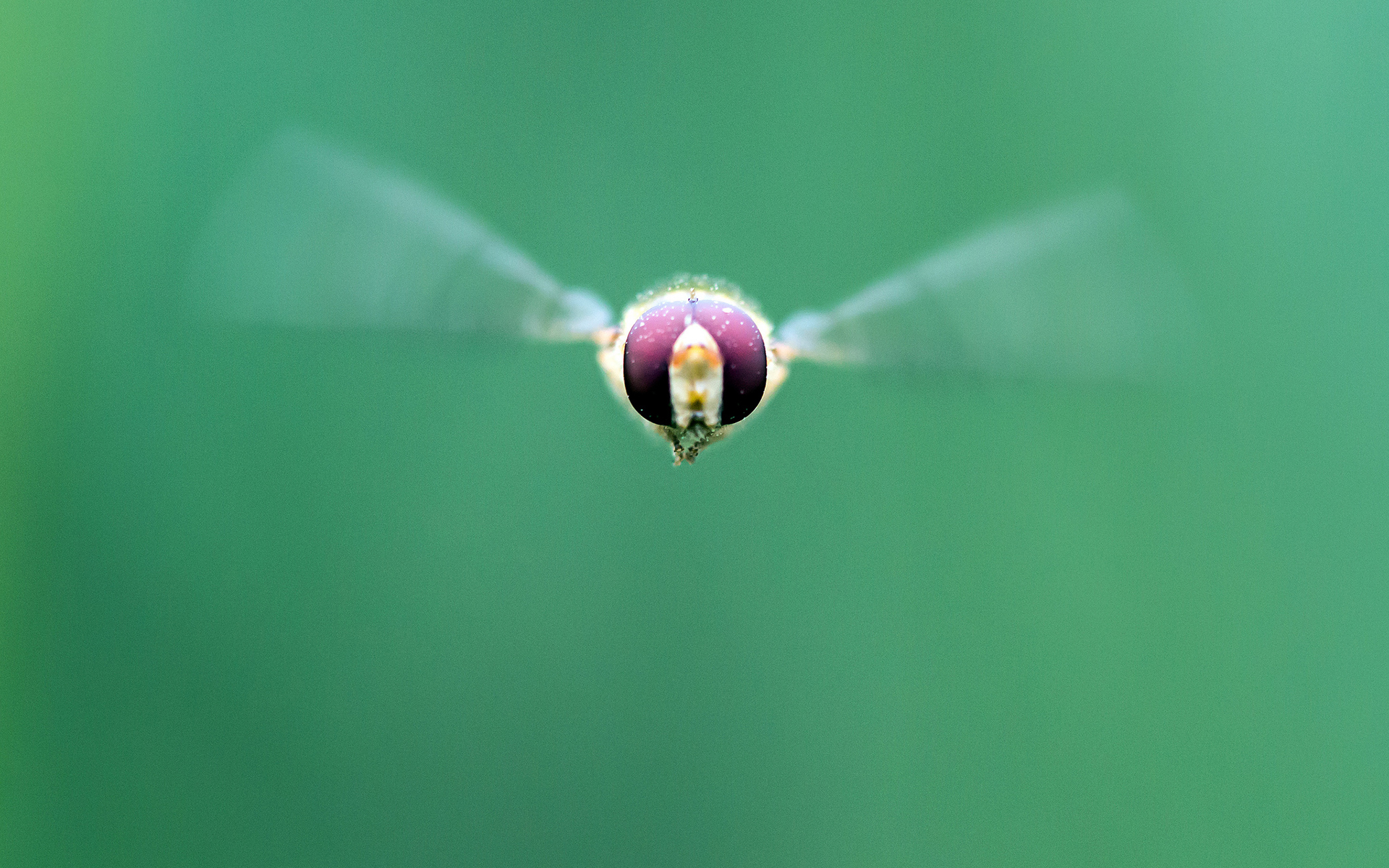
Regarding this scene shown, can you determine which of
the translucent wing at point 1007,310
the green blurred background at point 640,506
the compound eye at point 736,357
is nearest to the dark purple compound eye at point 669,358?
the compound eye at point 736,357

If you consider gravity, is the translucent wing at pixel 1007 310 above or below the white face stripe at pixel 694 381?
above

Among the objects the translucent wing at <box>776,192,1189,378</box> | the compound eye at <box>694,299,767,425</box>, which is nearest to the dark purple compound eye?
the compound eye at <box>694,299,767,425</box>

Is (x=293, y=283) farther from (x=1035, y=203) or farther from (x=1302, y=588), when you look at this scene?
(x=1302, y=588)

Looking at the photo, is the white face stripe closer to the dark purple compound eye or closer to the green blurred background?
the dark purple compound eye

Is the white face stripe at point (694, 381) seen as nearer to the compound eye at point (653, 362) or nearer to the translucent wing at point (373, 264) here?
the compound eye at point (653, 362)

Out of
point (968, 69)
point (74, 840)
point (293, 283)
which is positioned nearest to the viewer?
point (293, 283)

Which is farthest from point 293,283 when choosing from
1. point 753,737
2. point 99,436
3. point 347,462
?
point 753,737

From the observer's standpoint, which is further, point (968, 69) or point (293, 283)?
point (968, 69)

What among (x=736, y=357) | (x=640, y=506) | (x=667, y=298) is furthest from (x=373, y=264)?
(x=640, y=506)
